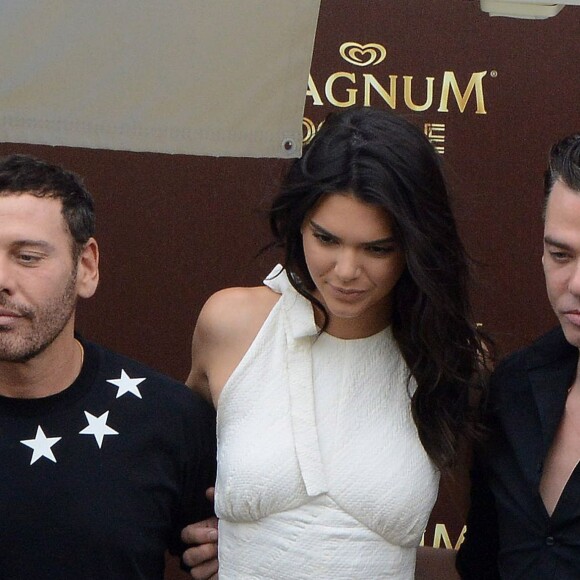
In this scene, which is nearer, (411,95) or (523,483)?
(523,483)

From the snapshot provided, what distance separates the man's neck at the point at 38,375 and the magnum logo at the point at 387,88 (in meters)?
1.64

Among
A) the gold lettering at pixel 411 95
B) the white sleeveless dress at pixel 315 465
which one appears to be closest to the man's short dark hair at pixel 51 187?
the white sleeveless dress at pixel 315 465

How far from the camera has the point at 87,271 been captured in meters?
2.55

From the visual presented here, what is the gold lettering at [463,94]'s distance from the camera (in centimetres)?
379

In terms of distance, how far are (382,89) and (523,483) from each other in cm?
175

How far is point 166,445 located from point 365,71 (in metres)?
1.75

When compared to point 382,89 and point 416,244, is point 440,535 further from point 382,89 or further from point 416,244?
point 416,244

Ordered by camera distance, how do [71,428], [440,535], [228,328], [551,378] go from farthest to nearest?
[440,535]
[228,328]
[551,378]
[71,428]

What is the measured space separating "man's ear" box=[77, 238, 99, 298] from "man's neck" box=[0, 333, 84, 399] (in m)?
0.14

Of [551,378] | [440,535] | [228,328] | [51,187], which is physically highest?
[51,187]

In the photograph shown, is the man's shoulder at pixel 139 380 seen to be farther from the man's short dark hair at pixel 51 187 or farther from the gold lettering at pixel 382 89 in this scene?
the gold lettering at pixel 382 89

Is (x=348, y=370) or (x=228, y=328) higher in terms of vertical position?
(x=228, y=328)

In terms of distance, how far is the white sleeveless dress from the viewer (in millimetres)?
2420

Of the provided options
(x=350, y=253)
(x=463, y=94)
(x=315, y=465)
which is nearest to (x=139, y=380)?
(x=315, y=465)
